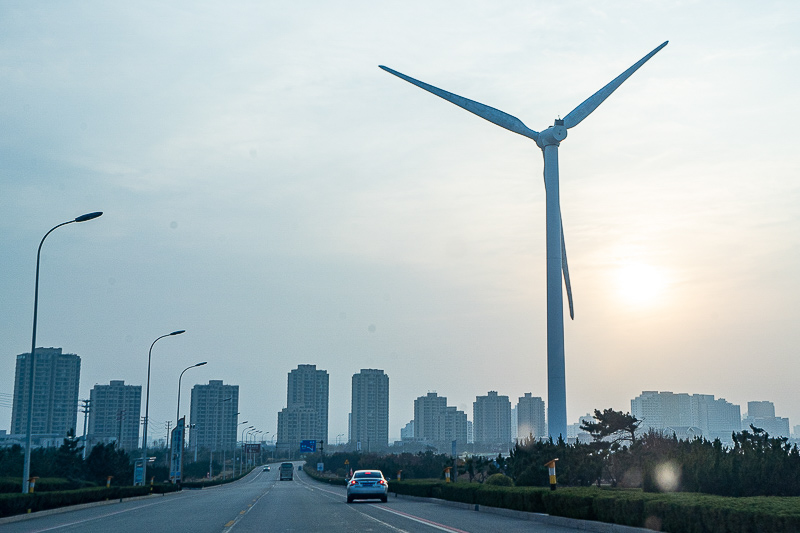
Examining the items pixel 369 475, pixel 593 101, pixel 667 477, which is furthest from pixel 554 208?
pixel 667 477

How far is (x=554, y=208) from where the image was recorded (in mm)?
44250

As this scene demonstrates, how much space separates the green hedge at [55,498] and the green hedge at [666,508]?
1727cm

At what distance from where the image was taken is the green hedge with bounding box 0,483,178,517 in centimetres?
2797

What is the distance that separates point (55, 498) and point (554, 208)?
29.0 metres

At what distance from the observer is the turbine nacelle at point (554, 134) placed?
150 feet

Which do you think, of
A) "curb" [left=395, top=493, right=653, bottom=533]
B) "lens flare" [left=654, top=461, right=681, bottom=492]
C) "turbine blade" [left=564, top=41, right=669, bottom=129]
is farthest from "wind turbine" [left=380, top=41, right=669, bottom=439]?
"lens flare" [left=654, top=461, right=681, bottom=492]

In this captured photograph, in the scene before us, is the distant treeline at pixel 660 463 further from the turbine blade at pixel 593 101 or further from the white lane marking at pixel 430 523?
the turbine blade at pixel 593 101

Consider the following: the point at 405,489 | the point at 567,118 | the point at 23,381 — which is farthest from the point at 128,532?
the point at 23,381

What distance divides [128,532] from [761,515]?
1542 cm

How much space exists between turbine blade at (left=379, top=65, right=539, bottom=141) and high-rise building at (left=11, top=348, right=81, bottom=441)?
170640mm

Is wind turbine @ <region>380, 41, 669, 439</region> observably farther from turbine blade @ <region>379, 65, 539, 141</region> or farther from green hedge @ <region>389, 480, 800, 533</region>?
green hedge @ <region>389, 480, 800, 533</region>

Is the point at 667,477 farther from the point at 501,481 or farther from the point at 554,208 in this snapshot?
the point at 554,208

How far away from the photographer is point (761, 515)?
43.4 feet

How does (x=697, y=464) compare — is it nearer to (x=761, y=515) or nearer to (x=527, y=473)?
(x=761, y=515)
